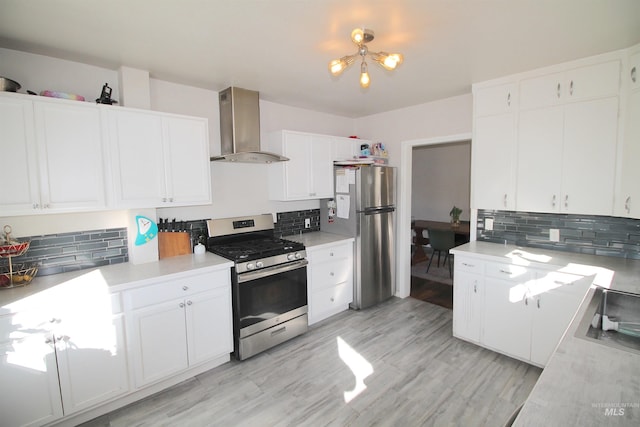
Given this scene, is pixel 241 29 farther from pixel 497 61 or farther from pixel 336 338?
pixel 336 338

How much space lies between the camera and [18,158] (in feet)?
6.59

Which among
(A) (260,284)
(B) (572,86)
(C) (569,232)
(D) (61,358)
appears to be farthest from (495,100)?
(D) (61,358)

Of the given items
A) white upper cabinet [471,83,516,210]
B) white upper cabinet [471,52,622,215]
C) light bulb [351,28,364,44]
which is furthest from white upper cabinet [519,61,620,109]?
light bulb [351,28,364,44]

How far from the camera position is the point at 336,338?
125 inches

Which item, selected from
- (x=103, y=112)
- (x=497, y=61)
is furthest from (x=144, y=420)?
(x=497, y=61)

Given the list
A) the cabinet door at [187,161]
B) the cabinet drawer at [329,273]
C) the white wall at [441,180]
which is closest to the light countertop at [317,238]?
the cabinet drawer at [329,273]

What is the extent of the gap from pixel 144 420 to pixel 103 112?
2258mm

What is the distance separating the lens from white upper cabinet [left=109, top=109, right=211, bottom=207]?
239 cm

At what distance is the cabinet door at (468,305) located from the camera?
2.89 meters

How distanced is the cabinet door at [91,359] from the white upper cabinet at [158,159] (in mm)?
880

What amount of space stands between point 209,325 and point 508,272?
2.65m

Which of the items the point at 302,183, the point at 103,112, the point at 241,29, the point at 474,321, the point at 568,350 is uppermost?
the point at 241,29

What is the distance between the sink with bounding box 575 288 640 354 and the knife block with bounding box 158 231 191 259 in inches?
117

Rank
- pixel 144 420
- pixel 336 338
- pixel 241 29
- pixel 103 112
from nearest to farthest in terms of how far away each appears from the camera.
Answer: pixel 241 29
pixel 144 420
pixel 103 112
pixel 336 338
